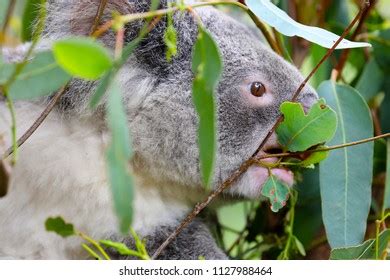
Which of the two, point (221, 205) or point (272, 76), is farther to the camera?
point (221, 205)

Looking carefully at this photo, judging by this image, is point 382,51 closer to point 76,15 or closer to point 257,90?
point 257,90

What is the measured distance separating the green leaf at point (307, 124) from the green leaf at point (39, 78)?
23.9 inches

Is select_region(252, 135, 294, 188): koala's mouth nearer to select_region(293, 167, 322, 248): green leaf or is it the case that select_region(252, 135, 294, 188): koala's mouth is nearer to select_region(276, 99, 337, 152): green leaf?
select_region(276, 99, 337, 152): green leaf

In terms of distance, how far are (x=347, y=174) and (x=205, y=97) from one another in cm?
89

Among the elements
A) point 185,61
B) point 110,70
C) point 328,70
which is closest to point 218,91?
point 185,61

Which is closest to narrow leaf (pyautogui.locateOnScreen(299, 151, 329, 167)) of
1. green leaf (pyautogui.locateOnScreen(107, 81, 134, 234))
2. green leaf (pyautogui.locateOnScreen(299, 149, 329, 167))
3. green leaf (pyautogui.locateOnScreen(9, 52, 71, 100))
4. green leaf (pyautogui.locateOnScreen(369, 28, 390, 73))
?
green leaf (pyautogui.locateOnScreen(299, 149, 329, 167))

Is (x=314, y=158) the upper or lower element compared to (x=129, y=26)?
lower

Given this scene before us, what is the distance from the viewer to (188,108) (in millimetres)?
1808

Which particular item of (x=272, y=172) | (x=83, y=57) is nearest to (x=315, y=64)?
(x=272, y=172)

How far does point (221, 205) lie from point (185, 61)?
511 millimetres

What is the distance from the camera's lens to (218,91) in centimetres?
184

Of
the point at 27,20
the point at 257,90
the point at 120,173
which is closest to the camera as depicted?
the point at 120,173

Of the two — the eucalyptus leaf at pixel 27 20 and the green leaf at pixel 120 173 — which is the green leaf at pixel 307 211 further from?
the green leaf at pixel 120 173
